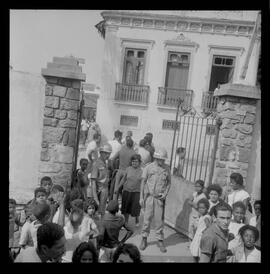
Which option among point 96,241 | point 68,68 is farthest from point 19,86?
point 96,241

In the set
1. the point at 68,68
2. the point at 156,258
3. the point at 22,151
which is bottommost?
the point at 156,258

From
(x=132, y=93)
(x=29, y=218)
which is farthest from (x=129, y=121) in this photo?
(x=29, y=218)

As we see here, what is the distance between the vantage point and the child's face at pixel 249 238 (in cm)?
338

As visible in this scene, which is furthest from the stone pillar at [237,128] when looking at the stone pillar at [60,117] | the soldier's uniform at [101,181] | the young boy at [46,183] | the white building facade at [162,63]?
the white building facade at [162,63]

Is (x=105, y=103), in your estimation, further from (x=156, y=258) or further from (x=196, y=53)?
(x=156, y=258)

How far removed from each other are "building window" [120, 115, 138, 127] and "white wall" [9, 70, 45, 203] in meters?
7.70

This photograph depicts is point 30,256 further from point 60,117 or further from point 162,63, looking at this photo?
point 162,63

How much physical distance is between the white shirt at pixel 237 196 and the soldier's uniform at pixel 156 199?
817mm

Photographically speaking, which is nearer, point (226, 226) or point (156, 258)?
point (226, 226)

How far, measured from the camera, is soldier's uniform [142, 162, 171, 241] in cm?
426
